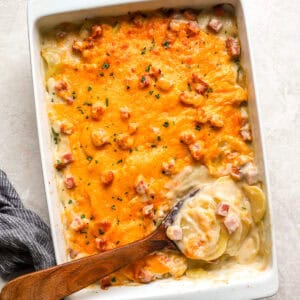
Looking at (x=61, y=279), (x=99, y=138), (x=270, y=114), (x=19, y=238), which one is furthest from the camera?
(x=270, y=114)

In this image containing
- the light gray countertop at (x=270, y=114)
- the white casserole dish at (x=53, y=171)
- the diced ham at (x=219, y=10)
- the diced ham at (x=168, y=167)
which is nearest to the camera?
the white casserole dish at (x=53, y=171)

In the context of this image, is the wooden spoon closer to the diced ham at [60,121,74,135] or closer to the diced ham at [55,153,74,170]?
the diced ham at [55,153,74,170]

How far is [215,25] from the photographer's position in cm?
299

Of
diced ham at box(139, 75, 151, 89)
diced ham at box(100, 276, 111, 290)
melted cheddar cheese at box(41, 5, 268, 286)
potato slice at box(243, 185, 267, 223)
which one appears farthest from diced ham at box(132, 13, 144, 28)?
diced ham at box(100, 276, 111, 290)

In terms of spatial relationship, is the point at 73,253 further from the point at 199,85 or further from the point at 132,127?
the point at 199,85

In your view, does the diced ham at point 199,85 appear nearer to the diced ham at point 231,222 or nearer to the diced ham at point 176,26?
the diced ham at point 176,26

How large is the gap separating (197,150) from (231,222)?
40cm

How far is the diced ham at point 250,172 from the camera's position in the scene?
2.89m

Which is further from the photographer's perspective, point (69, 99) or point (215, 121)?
point (69, 99)

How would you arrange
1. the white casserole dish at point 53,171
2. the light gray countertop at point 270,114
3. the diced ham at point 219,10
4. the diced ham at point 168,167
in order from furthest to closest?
the light gray countertop at point 270,114, the diced ham at point 219,10, the diced ham at point 168,167, the white casserole dish at point 53,171

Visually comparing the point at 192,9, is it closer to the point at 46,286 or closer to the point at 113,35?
the point at 113,35

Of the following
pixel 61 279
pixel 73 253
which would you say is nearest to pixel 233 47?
pixel 73 253

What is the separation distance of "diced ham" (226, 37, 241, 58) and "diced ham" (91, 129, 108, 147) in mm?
792

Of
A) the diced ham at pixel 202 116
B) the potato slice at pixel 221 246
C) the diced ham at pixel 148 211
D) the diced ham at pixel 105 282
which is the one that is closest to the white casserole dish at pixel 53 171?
the diced ham at pixel 105 282
